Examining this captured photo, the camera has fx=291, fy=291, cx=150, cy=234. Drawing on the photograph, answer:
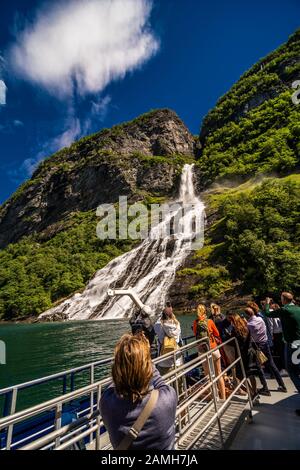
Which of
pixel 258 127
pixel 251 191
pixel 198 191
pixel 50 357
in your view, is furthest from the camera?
pixel 258 127

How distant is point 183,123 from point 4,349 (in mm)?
123582

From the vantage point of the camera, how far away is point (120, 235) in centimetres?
8356

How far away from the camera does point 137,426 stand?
191 cm

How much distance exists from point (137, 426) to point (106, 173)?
110164 mm

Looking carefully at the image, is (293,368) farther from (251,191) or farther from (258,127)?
(258,127)

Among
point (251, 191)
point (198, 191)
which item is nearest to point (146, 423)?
point (251, 191)

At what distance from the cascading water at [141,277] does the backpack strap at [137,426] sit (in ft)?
127

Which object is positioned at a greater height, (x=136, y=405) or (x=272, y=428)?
(x=136, y=405)

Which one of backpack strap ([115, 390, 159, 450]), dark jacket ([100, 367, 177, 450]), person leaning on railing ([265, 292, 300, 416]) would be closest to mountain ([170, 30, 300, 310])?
person leaning on railing ([265, 292, 300, 416])

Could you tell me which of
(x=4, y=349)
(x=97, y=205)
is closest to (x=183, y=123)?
(x=97, y=205)

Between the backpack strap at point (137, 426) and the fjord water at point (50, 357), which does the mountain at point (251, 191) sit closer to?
the fjord water at point (50, 357)

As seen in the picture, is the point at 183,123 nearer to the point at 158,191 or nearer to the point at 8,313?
the point at 158,191

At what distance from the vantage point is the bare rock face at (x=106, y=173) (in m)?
104

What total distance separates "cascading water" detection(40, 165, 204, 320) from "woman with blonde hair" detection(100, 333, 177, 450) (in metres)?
38.5
